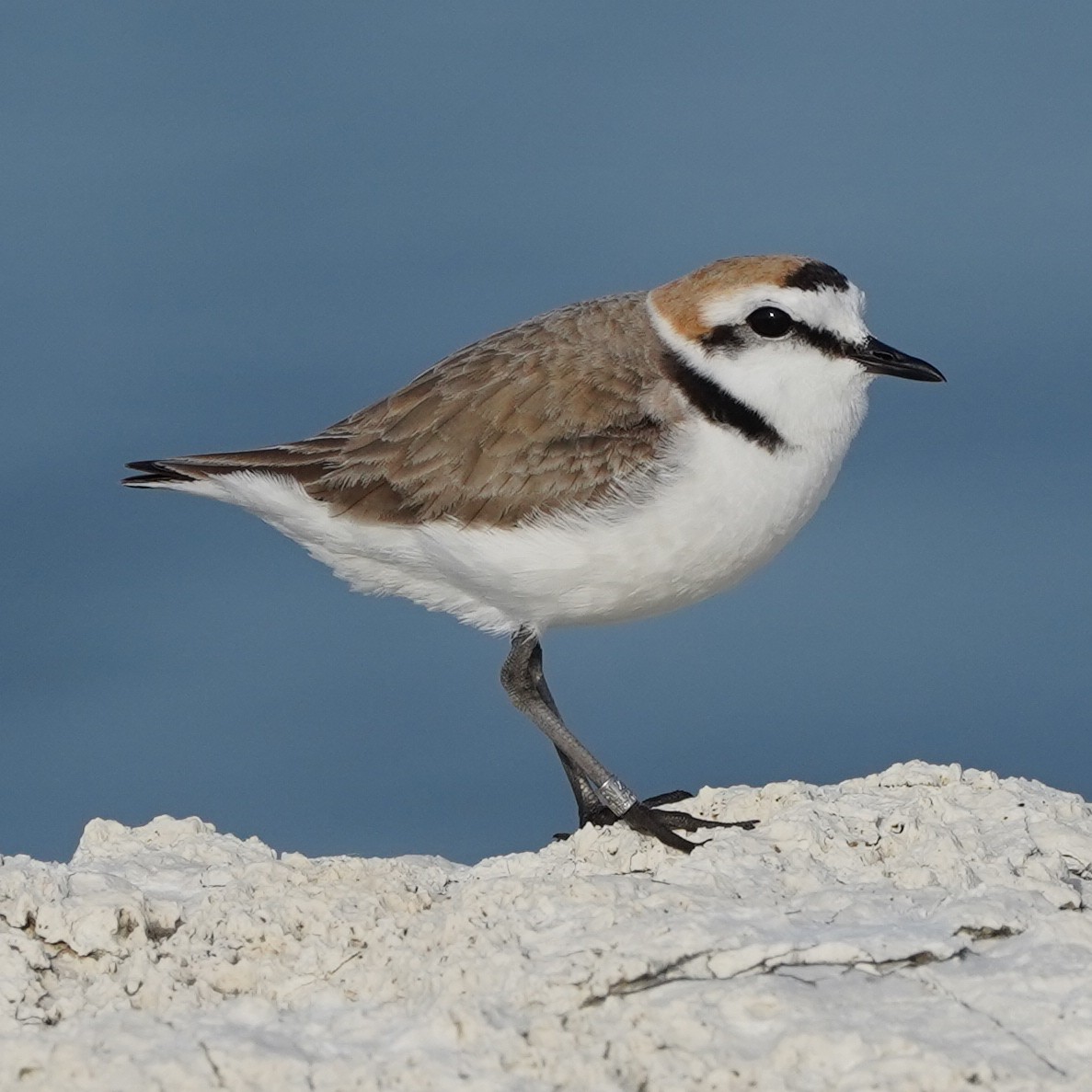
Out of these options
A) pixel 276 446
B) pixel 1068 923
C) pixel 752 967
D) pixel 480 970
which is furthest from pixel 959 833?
pixel 276 446

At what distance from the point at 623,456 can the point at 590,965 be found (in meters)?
2.61

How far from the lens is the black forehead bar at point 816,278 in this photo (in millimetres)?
7094

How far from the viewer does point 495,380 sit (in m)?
7.38

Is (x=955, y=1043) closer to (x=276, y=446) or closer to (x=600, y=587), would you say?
(x=600, y=587)

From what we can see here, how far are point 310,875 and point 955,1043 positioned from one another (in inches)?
88.0

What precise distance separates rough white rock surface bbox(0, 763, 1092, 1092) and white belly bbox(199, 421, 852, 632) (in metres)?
1.12

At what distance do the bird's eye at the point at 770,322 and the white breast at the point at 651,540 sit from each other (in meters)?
0.42

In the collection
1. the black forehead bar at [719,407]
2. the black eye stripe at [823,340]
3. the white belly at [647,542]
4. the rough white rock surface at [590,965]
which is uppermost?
the black eye stripe at [823,340]

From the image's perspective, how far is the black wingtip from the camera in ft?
25.9

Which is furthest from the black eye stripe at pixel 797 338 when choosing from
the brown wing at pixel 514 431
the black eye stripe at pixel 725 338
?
the brown wing at pixel 514 431

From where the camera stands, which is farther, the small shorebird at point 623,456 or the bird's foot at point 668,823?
the small shorebird at point 623,456

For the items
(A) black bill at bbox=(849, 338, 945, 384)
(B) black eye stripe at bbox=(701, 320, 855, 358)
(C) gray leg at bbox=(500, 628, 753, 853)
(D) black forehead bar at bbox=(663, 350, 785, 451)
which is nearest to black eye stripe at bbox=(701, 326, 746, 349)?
(B) black eye stripe at bbox=(701, 320, 855, 358)

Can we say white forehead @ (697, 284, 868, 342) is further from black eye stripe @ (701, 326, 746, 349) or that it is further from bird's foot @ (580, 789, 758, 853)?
bird's foot @ (580, 789, 758, 853)

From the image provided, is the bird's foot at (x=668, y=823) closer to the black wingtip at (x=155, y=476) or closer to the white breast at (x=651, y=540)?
the white breast at (x=651, y=540)
